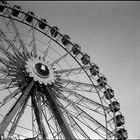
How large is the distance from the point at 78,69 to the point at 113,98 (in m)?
2.72

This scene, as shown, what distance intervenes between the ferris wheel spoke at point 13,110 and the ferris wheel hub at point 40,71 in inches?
22.1

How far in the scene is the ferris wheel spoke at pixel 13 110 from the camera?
1269 centimetres

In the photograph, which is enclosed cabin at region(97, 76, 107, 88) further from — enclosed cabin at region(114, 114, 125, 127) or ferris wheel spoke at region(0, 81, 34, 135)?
ferris wheel spoke at region(0, 81, 34, 135)

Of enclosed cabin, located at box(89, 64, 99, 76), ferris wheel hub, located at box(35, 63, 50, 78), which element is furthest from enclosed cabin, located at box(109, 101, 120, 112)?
ferris wheel hub, located at box(35, 63, 50, 78)

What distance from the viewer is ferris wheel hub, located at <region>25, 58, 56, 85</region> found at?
51.6ft

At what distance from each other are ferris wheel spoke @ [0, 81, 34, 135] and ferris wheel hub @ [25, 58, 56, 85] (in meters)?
0.56

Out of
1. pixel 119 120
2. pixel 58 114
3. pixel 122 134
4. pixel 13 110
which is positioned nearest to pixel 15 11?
pixel 58 114

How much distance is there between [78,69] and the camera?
19.7 metres

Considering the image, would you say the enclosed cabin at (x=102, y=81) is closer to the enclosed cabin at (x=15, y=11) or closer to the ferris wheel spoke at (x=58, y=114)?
the ferris wheel spoke at (x=58, y=114)

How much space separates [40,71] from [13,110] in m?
3.09

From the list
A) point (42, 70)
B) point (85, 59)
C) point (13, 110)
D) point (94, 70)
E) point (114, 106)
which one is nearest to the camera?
point (13, 110)

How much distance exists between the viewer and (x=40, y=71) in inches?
634

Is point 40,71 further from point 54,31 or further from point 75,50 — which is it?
point 75,50

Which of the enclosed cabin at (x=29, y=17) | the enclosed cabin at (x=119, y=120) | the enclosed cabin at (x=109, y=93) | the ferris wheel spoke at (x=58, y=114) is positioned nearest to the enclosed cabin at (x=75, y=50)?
the enclosed cabin at (x=109, y=93)
